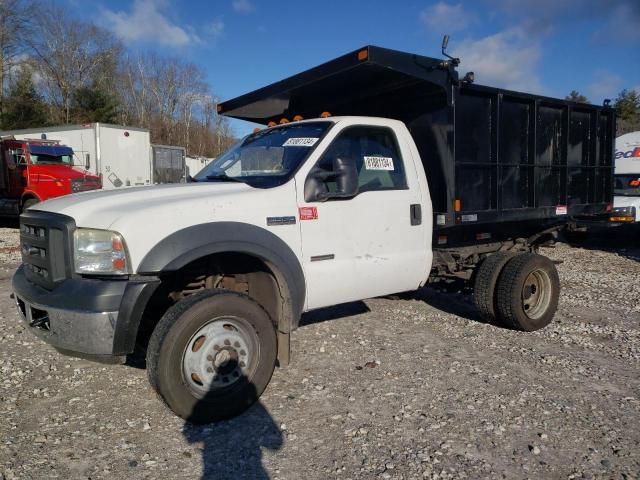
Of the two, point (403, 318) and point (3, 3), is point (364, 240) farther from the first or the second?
point (3, 3)

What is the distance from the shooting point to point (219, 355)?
3.46 metres

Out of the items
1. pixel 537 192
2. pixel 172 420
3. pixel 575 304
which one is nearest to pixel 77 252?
pixel 172 420

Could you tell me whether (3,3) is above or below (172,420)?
above

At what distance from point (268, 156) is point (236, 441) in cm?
230

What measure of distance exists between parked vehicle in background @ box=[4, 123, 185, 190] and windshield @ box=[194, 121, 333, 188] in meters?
13.2

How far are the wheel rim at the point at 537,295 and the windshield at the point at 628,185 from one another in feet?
27.1

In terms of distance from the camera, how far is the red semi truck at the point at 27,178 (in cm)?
1480

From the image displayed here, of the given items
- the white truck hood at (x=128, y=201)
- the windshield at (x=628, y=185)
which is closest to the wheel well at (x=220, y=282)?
the white truck hood at (x=128, y=201)

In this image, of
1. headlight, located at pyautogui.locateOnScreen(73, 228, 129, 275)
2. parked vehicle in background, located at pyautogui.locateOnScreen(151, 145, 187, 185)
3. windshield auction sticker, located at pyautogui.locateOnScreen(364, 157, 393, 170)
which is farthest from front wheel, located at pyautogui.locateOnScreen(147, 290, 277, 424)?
parked vehicle in background, located at pyautogui.locateOnScreen(151, 145, 187, 185)

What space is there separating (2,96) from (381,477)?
141ft

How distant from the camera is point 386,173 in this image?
4473mm

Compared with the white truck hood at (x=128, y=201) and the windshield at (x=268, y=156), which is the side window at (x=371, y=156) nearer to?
the windshield at (x=268, y=156)

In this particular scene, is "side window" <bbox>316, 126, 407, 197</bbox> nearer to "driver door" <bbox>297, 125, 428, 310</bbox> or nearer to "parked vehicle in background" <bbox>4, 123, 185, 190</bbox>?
"driver door" <bbox>297, 125, 428, 310</bbox>

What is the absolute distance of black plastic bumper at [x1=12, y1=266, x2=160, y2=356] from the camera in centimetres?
304
